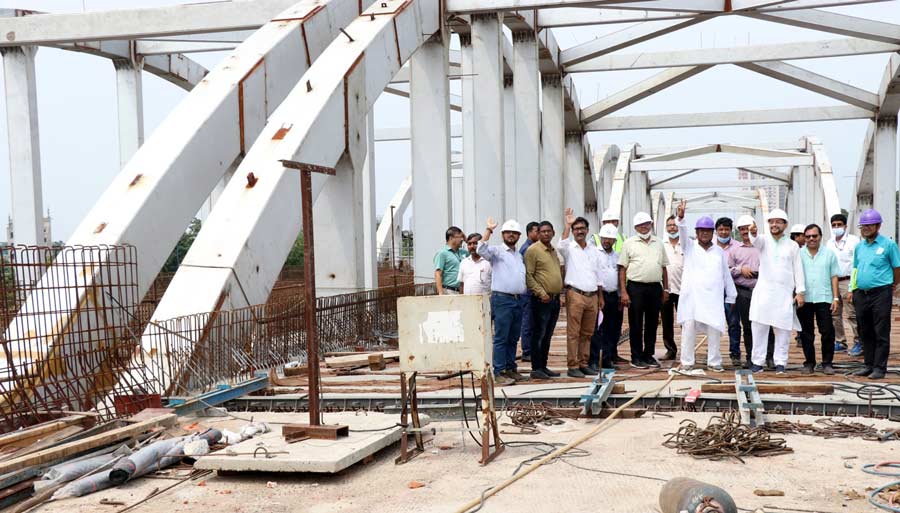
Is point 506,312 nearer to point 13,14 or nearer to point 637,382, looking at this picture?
point 637,382

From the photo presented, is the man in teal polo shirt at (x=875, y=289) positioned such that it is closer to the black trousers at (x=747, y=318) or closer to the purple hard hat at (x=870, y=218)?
the purple hard hat at (x=870, y=218)

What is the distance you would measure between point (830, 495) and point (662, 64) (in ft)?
58.6

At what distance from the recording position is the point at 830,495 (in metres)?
4.95

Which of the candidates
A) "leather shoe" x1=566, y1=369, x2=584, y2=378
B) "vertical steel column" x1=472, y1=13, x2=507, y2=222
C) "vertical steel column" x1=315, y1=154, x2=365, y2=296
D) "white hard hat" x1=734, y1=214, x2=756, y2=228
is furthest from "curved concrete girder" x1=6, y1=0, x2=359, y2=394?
"white hard hat" x1=734, y1=214, x2=756, y2=228

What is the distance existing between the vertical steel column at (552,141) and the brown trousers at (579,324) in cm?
1383

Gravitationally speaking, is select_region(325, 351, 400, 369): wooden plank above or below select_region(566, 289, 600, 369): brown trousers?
below

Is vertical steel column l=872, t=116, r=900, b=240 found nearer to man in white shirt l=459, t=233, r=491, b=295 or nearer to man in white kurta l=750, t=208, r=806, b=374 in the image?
man in white kurta l=750, t=208, r=806, b=374

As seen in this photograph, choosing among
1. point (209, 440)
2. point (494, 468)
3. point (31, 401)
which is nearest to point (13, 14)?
point (31, 401)

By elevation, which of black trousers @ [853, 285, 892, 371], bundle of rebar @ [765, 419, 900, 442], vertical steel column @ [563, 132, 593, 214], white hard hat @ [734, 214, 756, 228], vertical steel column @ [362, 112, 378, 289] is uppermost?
vertical steel column @ [563, 132, 593, 214]

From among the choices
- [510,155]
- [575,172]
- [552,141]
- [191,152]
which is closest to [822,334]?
[191,152]

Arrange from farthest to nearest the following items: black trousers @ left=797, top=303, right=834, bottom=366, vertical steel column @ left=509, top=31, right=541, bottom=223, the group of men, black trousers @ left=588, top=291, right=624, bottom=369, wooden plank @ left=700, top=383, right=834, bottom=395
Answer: vertical steel column @ left=509, top=31, right=541, bottom=223
black trousers @ left=588, top=291, right=624, bottom=369
black trousers @ left=797, top=303, right=834, bottom=366
the group of men
wooden plank @ left=700, top=383, right=834, bottom=395

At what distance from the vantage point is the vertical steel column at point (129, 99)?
20.5 m

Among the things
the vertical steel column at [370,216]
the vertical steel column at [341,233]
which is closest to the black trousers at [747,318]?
the vertical steel column at [341,233]

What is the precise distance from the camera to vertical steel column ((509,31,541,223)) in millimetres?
19656
